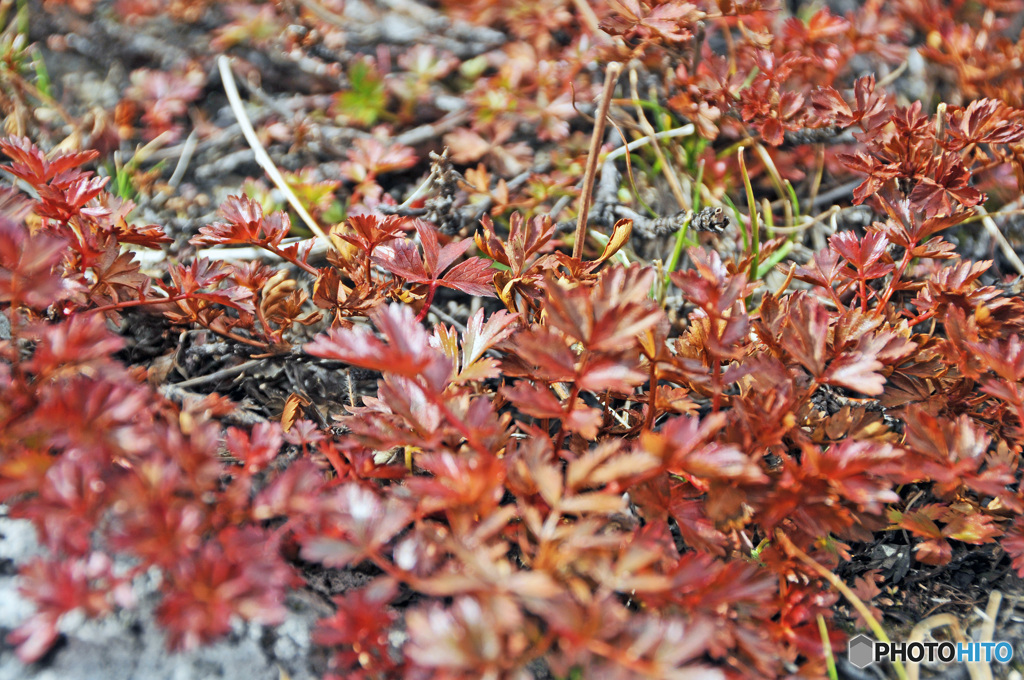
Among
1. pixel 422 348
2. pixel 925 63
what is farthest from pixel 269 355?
pixel 925 63

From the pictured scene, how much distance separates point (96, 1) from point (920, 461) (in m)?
3.56

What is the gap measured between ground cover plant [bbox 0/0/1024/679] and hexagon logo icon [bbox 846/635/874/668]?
1.0 inches

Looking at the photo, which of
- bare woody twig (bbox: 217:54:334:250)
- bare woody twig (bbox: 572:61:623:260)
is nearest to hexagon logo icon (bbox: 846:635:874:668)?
bare woody twig (bbox: 572:61:623:260)

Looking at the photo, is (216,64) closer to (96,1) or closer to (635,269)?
(96,1)

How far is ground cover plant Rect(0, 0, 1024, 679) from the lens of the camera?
3.37 ft

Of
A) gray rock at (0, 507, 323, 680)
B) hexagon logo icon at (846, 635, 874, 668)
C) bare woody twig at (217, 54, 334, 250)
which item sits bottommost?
hexagon logo icon at (846, 635, 874, 668)

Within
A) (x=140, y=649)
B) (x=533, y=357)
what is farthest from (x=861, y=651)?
(x=140, y=649)

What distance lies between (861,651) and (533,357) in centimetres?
91

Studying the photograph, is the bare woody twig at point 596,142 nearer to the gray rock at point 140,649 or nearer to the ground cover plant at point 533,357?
the ground cover plant at point 533,357

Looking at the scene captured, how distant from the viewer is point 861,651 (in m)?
1.31

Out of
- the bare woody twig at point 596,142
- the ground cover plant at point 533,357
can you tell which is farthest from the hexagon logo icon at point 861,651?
the bare woody twig at point 596,142

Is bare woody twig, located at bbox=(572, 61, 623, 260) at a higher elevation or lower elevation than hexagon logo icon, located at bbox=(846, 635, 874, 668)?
higher

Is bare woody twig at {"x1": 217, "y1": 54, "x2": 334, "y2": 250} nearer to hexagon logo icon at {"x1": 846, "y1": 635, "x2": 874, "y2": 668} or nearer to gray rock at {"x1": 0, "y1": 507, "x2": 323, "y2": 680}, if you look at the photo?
gray rock at {"x1": 0, "y1": 507, "x2": 323, "y2": 680}

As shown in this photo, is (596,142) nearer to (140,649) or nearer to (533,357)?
(533,357)
